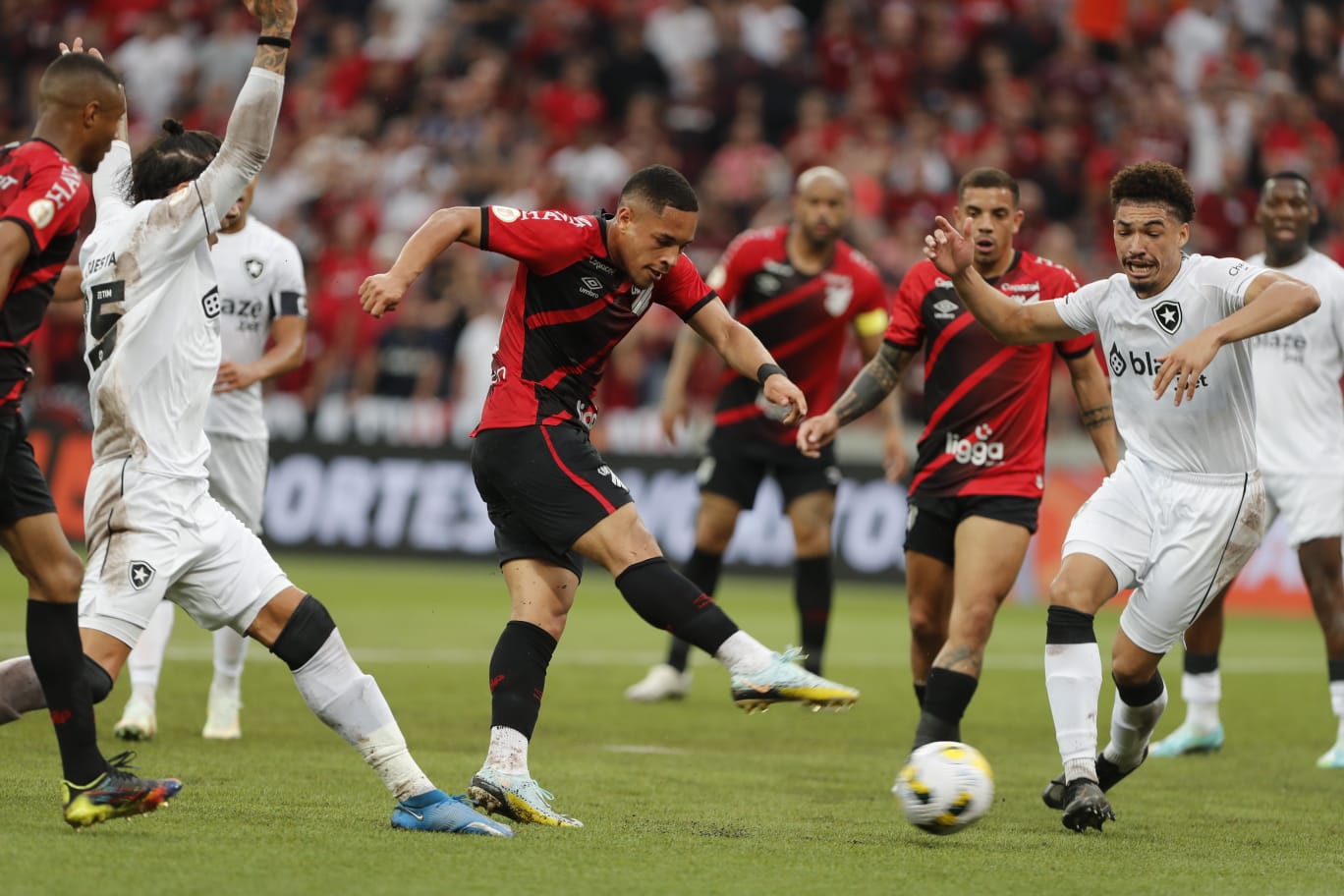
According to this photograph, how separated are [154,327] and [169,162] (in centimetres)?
64

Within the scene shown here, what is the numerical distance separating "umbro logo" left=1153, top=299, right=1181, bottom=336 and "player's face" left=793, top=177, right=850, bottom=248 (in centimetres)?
418

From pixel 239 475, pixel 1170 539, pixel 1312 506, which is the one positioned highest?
pixel 1312 506

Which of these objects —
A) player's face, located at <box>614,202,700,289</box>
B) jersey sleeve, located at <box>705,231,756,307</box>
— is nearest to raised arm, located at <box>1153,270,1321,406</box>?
player's face, located at <box>614,202,700,289</box>

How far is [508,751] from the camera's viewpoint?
21.5 feet

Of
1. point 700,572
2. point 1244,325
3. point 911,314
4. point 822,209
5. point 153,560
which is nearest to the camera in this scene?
point 153,560

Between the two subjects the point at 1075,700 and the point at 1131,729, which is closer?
the point at 1075,700

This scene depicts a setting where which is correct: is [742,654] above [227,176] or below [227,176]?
below

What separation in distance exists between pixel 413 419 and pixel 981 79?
8.70 m

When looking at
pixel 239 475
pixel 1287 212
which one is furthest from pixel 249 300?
pixel 1287 212

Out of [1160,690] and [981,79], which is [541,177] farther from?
[1160,690]

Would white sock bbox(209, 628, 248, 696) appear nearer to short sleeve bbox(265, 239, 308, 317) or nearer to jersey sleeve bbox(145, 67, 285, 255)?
short sleeve bbox(265, 239, 308, 317)

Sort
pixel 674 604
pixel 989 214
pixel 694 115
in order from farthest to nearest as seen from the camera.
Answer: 1. pixel 694 115
2. pixel 989 214
3. pixel 674 604

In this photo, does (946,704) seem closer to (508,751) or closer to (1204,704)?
(508,751)

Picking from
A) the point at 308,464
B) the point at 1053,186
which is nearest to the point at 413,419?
the point at 308,464
